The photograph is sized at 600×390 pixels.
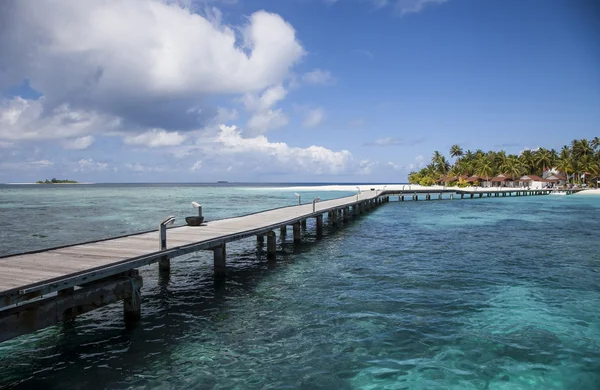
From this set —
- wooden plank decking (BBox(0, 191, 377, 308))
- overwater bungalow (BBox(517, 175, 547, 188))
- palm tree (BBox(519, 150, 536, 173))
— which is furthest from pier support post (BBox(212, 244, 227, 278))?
palm tree (BBox(519, 150, 536, 173))

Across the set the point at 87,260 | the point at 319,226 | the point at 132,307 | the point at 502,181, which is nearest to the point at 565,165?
the point at 502,181

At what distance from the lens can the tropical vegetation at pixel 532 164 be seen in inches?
3745

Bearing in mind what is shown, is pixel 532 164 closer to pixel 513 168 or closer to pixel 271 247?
pixel 513 168

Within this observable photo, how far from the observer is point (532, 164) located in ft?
341

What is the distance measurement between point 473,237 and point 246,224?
551 inches

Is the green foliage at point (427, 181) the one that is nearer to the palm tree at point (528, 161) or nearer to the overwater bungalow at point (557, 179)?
the palm tree at point (528, 161)

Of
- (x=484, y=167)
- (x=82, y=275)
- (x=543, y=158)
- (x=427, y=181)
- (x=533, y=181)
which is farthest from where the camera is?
(x=427, y=181)

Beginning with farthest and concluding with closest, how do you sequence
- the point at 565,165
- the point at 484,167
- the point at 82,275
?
1. the point at 484,167
2. the point at 565,165
3. the point at 82,275

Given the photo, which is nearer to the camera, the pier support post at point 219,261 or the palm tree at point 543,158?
the pier support post at point 219,261

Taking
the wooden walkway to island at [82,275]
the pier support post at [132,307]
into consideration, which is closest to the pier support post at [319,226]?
the wooden walkway to island at [82,275]

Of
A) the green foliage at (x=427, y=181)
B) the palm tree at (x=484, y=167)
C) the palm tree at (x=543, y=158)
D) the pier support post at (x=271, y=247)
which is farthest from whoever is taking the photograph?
the green foliage at (x=427, y=181)

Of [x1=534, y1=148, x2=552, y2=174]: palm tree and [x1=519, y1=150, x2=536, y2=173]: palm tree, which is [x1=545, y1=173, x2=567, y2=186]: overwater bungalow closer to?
[x1=534, y1=148, x2=552, y2=174]: palm tree

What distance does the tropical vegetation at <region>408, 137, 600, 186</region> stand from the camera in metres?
95.1

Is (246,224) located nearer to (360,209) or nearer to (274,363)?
(274,363)
